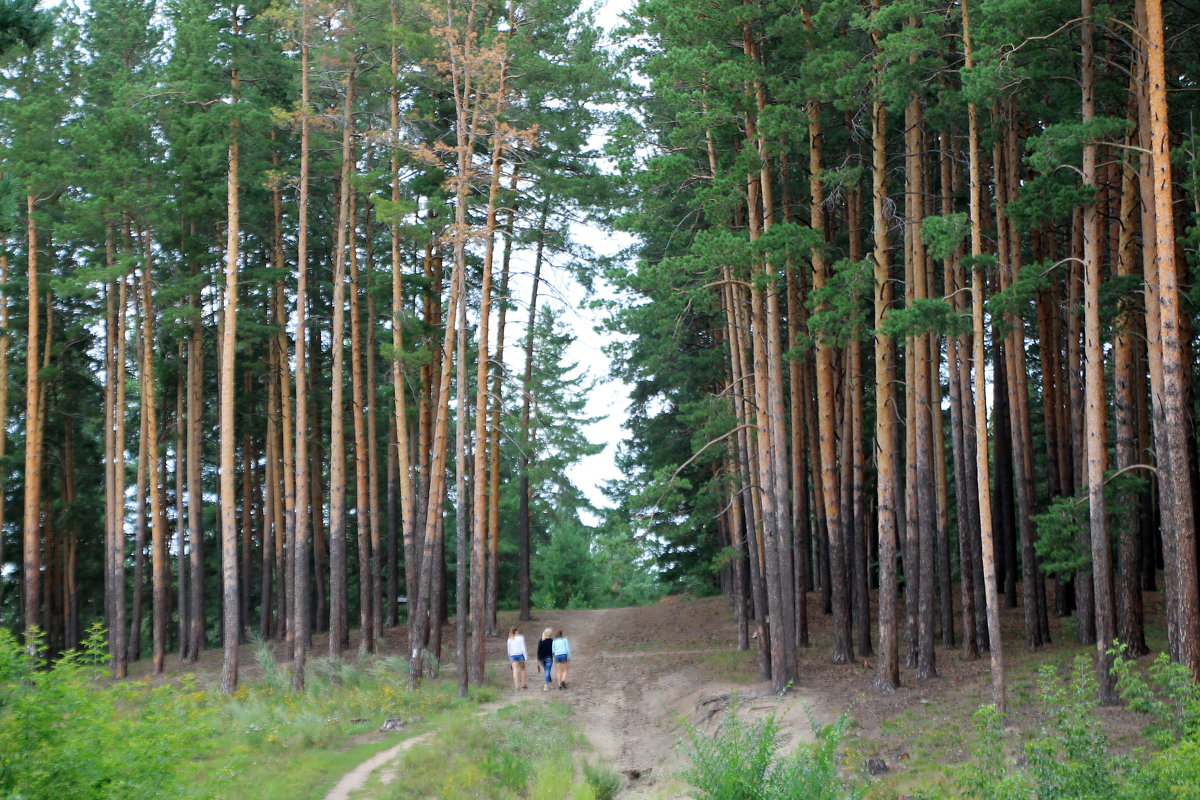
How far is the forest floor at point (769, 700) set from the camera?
13.7m

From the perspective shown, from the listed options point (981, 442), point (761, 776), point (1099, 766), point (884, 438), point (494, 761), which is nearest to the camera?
point (1099, 766)

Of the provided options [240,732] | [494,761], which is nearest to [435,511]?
[240,732]

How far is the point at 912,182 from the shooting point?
1836cm

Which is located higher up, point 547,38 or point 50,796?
point 547,38

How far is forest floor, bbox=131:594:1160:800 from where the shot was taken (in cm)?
1367

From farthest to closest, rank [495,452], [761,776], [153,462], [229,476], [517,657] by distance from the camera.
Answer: [495,452]
[153,462]
[229,476]
[517,657]
[761,776]

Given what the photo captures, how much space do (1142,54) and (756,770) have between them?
11206 millimetres

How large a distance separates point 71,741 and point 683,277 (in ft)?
42.7

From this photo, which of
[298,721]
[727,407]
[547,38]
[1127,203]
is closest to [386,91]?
[547,38]

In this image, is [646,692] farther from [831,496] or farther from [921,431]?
[921,431]

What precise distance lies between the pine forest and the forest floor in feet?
1.93

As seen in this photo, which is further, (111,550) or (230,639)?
(111,550)

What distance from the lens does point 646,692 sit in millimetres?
21562

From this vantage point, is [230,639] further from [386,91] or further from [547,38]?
[547,38]
